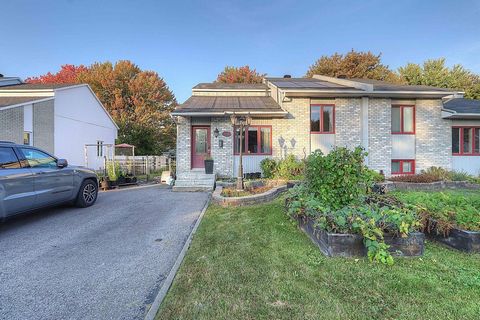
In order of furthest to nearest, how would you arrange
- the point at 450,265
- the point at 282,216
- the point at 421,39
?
1. the point at 421,39
2. the point at 282,216
3. the point at 450,265

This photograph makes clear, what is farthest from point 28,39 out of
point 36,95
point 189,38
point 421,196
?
point 421,196

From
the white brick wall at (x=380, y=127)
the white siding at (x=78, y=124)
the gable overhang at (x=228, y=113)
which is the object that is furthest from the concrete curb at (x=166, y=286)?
the white siding at (x=78, y=124)

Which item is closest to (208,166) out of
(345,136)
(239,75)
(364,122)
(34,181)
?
(345,136)

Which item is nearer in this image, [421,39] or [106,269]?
[106,269]

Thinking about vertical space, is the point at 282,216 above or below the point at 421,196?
Answer: below

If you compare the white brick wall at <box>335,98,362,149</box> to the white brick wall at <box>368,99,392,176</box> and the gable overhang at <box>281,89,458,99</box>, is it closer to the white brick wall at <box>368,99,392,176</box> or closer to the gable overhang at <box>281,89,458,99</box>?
the gable overhang at <box>281,89,458,99</box>

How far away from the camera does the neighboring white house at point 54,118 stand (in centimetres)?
1255

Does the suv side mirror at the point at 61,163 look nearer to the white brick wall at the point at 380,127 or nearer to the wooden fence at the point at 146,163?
the wooden fence at the point at 146,163

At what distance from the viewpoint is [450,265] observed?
3152 millimetres

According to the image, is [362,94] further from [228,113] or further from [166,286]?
[166,286]

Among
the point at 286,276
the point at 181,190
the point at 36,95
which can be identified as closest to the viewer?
the point at 286,276

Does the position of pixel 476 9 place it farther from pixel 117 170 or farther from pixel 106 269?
pixel 117 170

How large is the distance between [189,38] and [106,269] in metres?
13.4

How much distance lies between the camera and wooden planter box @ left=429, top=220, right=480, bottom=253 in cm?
353
